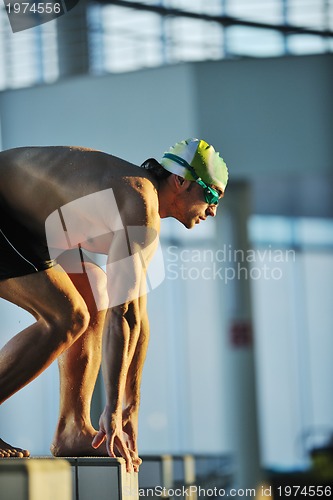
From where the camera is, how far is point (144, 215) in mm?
2408

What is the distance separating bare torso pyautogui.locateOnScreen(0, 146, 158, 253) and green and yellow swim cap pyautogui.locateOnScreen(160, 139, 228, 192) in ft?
0.23

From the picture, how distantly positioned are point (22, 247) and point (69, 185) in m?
0.16

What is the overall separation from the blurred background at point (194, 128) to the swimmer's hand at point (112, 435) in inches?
6.1

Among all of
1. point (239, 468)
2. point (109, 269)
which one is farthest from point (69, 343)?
point (239, 468)

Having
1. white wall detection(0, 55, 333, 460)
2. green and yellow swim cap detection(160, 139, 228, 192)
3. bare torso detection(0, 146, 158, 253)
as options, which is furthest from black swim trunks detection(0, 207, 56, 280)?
green and yellow swim cap detection(160, 139, 228, 192)

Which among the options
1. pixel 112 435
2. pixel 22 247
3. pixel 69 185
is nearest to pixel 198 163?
pixel 69 185

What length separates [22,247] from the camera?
2.45 metres

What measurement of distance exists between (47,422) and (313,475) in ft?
5.25

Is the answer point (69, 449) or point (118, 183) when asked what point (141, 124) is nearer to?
point (118, 183)

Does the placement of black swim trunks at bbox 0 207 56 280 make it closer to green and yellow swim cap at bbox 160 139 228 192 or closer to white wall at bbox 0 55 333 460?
white wall at bbox 0 55 333 460

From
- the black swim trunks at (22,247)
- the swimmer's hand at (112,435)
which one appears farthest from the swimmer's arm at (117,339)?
the black swim trunks at (22,247)

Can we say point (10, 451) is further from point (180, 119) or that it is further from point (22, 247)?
point (180, 119)

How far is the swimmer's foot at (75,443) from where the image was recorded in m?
2.44

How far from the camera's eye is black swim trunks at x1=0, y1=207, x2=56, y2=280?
2.45m
